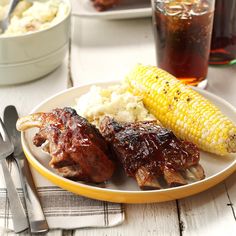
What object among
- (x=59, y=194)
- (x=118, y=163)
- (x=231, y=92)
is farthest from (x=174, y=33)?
(x=59, y=194)


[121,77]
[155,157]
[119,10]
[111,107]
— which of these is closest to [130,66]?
[121,77]

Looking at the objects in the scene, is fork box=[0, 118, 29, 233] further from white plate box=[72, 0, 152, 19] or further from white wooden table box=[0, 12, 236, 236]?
white plate box=[72, 0, 152, 19]

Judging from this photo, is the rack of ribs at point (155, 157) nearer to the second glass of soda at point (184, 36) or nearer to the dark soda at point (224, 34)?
the second glass of soda at point (184, 36)

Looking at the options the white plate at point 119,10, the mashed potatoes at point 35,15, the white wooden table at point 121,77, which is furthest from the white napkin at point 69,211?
the white plate at point 119,10

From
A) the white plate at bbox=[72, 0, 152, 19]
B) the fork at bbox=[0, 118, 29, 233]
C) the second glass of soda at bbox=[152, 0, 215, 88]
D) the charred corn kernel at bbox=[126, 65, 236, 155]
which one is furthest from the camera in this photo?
the white plate at bbox=[72, 0, 152, 19]

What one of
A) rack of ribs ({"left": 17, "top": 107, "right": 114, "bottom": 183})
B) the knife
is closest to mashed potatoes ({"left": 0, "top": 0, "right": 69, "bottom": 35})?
the knife

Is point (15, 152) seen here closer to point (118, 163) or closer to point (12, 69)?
point (118, 163)
